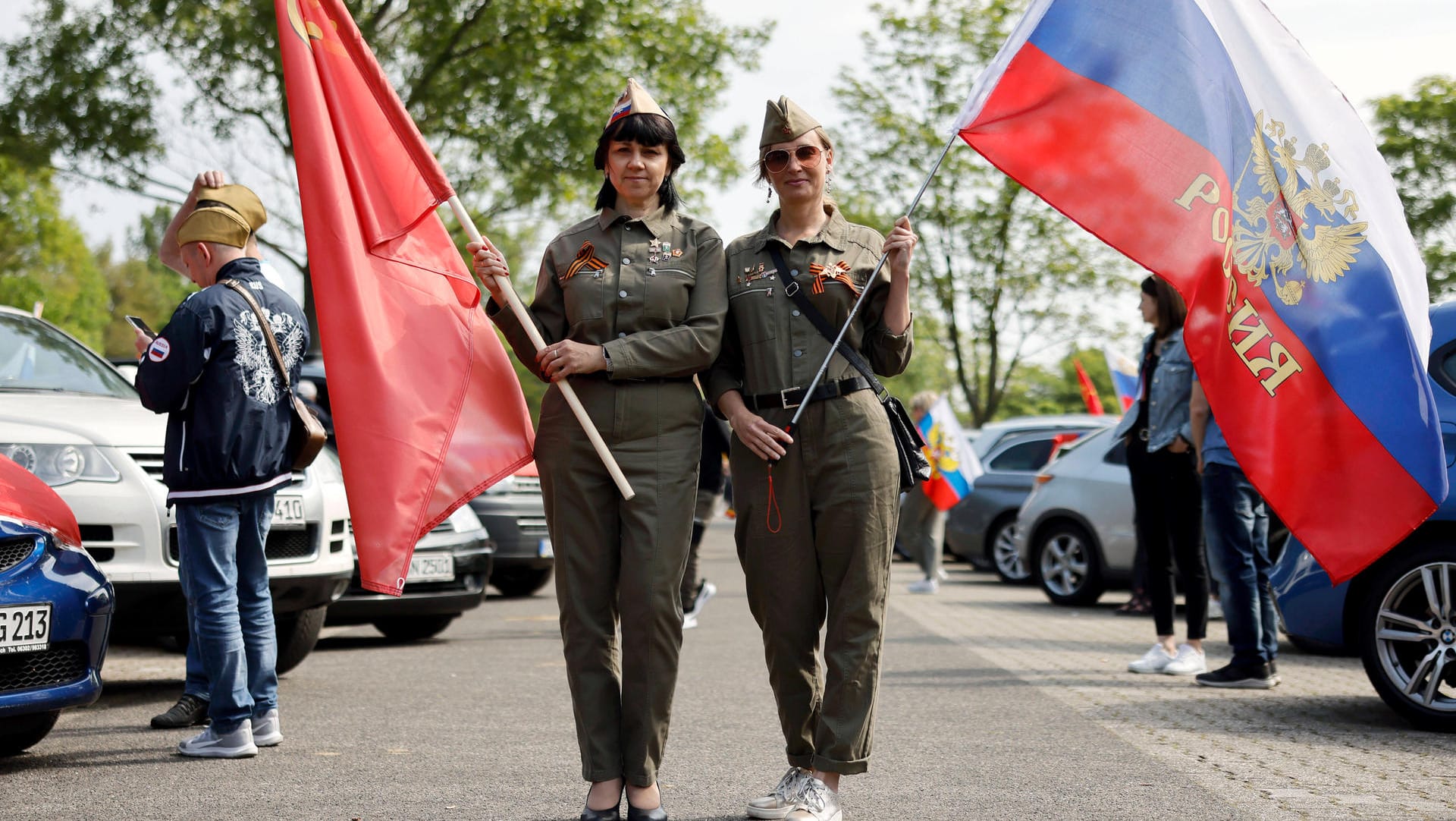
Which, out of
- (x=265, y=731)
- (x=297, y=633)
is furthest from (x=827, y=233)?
(x=297, y=633)

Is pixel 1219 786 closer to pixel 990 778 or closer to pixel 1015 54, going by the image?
pixel 990 778

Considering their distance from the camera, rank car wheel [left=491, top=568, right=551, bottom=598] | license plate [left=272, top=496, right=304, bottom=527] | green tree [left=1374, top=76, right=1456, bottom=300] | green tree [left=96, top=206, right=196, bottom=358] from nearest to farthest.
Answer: license plate [left=272, top=496, right=304, bottom=527] → car wheel [left=491, top=568, right=551, bottom=598] → green tree [left=1374, top=76, right=1456, bottom=300] → green tree [left=96, top=206, right=196, bottom=358]

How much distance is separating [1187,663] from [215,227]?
17.8ft

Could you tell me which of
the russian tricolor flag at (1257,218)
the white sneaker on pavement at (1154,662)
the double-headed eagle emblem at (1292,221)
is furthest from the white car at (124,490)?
the white sneaker on pavement at (1154,662)

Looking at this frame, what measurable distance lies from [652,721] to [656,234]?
143cm

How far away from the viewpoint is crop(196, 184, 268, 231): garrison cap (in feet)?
19.3

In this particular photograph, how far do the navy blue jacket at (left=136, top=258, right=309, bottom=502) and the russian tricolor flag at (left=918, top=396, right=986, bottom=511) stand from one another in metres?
10.4

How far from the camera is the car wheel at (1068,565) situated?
13.3 meters

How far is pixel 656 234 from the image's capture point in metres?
4.57

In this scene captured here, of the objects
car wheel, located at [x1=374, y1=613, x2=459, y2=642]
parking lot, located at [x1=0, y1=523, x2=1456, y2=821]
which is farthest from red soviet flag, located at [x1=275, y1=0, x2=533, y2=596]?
car wheel, located at [x1=374, y1=613, x2=459, y2=642]

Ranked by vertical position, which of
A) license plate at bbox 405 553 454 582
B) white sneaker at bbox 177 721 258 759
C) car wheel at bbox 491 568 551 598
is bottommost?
white sneaker at bbox 177 721 258 759

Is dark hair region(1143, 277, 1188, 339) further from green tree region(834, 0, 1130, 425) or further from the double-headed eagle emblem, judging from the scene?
green tree region(834, 0, 1130, 425)

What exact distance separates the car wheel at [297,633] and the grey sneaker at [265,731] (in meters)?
1.62

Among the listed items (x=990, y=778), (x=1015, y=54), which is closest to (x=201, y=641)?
(x=990, y=778)
